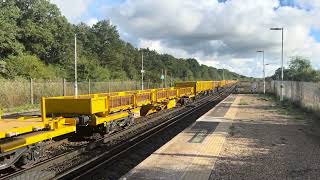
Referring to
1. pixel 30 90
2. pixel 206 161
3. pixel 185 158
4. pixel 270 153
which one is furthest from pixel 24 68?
pixel 206 161

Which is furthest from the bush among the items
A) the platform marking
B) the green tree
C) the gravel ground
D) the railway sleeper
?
the railway sleeper

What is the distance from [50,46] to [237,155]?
57206 millimetres

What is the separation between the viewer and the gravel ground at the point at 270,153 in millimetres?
9633

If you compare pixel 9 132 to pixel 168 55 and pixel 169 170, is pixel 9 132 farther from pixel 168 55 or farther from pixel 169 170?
pixel 168 55

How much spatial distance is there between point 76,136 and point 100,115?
3.69ft

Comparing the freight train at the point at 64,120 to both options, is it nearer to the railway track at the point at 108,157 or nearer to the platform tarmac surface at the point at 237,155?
the railway track at the point at 108,157

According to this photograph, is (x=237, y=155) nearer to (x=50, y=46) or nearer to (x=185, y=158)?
(x=185, y=158)

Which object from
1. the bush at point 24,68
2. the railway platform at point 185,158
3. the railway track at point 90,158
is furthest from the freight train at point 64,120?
the bush at point 24,68

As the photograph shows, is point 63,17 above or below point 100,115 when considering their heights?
above

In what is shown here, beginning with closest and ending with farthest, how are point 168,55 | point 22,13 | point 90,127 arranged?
point 90,127, point 22,13, point 168,55

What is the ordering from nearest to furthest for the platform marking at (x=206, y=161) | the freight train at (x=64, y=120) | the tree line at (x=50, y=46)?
the platform marking at (x=206, y=161), the freight train at (x=64, y=120), the tree line at (x=50, y=46)

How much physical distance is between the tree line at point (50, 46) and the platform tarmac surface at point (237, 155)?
111ft

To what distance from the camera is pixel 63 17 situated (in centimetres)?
7406

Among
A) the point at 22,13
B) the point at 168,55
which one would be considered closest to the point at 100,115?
the point at 22,13
